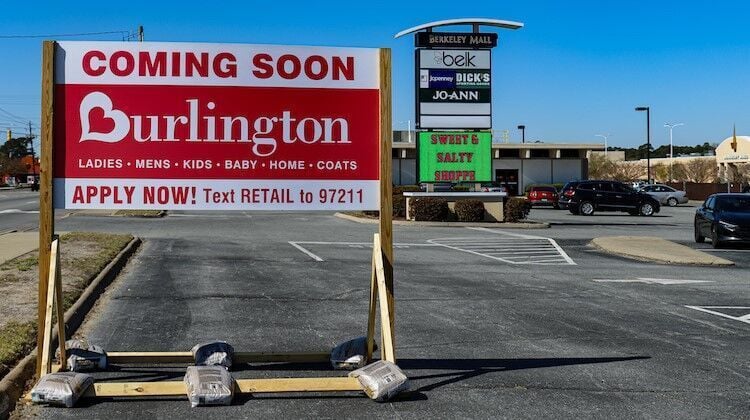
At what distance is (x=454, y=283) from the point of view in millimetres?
13570

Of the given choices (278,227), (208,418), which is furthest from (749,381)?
(278,227)

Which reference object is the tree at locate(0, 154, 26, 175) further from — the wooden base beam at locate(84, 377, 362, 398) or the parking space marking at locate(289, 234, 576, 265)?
the wooden base beam at locate(84, 377, 362, 398)

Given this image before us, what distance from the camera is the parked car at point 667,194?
185 ft

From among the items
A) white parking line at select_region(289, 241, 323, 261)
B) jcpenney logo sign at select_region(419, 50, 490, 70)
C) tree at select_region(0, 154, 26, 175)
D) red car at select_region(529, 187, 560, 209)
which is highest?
jcpenney logo sign at select_region(419, 50, 490, 70)

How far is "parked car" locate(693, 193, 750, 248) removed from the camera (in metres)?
21.0

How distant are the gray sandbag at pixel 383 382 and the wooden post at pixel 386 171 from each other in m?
0.62

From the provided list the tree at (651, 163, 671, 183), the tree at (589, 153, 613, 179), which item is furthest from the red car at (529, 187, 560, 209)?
the tree at (651, 163, 671, 183)

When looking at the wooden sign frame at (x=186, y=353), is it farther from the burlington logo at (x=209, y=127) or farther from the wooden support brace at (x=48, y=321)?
the burlington logo at (x=209, y=127)

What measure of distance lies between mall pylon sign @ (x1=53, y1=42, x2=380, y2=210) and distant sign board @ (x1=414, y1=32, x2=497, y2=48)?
26.7 meters

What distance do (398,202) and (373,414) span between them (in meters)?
28.6

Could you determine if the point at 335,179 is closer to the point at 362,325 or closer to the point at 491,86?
the point at 362,325

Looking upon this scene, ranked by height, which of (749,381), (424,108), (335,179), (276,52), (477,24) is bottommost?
(749,381)

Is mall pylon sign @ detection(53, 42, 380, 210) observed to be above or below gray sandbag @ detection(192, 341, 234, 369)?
above

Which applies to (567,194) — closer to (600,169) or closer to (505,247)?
(505,247)
